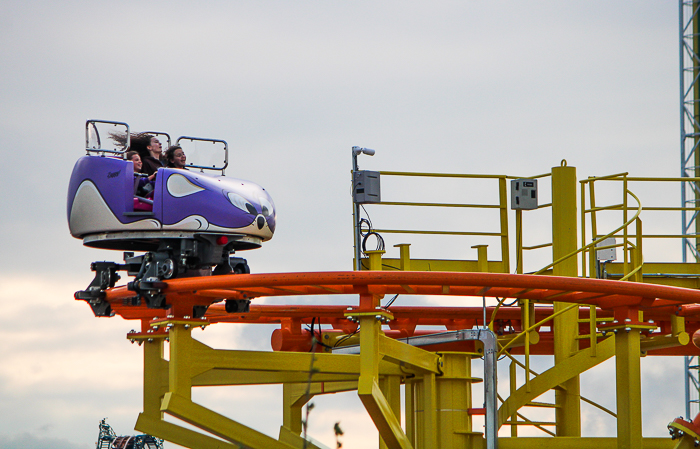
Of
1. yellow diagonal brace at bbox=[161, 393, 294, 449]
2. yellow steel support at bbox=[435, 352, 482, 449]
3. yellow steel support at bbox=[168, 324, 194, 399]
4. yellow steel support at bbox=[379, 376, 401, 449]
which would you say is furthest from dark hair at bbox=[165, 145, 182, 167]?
yellow steel support at bbox=[435, 352, 482, 449]

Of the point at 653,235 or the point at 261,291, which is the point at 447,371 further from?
the point at 653,235

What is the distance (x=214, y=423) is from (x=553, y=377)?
4.92 meters

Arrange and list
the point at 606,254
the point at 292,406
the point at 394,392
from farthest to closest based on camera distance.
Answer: the point at 292,406 → the point at 606,254 → the point at 394,392

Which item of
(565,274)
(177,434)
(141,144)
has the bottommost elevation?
(177,434)

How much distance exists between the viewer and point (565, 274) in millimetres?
14133

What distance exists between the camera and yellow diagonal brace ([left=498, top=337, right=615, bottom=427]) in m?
13.1

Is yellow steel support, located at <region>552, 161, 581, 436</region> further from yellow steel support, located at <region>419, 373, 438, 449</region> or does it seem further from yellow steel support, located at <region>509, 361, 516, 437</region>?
yellow steel support, located at <region>419, 373, 438, 449</region>

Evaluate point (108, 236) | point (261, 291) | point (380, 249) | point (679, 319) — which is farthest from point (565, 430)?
point (108, 236)

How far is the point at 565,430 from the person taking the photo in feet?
45.6

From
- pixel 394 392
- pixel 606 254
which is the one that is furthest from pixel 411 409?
pixel 606 254

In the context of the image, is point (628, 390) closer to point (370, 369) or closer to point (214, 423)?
point (370, 369)

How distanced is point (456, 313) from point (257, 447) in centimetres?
480

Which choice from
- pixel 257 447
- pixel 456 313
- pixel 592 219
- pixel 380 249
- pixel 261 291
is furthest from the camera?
pixel 456 313

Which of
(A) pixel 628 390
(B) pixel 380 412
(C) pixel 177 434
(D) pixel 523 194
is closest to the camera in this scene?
(B) pixel 380 412
